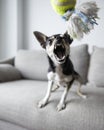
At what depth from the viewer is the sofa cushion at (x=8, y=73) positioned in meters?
1.87

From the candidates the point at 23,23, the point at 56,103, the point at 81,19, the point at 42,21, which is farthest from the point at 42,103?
the point at 23,23

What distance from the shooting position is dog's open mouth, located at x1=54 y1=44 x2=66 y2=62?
1076 millimetres

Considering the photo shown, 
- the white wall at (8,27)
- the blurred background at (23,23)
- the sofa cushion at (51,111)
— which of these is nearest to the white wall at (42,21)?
the blurred background at (23,23)

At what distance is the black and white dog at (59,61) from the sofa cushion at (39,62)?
0.57 meters

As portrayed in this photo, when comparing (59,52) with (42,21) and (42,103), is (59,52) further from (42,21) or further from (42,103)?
(42,21)

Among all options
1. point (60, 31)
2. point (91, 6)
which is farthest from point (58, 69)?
point (60, 31)

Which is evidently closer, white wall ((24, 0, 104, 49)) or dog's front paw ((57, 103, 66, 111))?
dog's front paw ((57, 103, 66, 111))

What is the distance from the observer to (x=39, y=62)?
2.05 m

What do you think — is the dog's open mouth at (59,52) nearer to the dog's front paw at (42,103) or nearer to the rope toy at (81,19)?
the rope toy at (81,19)

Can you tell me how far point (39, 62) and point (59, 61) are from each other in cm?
96

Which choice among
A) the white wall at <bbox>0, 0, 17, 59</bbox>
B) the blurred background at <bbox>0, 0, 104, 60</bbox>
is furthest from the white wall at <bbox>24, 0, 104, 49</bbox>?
Answer: the white wall at <bbox>0, 0, 17, 59</bbox>

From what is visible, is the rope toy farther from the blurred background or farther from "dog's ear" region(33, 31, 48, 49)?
the blurred background

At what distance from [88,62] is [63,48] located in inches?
32.0

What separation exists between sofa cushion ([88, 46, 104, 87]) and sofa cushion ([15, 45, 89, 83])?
7cm
